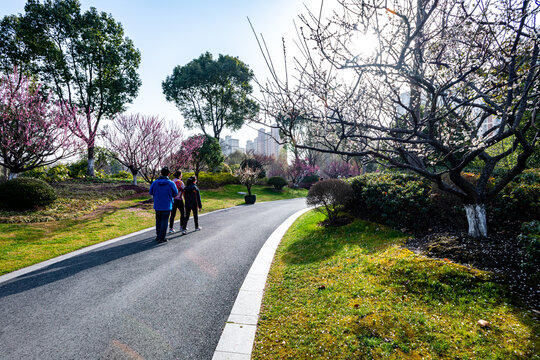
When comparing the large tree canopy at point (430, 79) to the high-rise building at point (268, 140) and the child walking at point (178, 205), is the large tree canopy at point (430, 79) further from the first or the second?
the child walking at point (178, 205)

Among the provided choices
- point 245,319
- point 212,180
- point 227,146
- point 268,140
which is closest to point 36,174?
point 212,180

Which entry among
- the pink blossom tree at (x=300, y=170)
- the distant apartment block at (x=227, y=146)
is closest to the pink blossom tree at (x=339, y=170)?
the pink blossom tree at (x=300, y=170)

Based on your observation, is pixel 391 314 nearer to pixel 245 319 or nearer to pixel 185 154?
pixel 245 319

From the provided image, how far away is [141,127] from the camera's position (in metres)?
18.3

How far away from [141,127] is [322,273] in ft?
61.3

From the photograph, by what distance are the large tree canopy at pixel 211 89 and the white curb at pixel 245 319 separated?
78.0ft

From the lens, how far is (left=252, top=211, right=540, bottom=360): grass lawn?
231 centimetres

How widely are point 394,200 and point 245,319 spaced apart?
5.15 metres

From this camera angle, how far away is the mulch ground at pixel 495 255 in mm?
2934

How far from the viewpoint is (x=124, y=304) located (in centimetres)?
338

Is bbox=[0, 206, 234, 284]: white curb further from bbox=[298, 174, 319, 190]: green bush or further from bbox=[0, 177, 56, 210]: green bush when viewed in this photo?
bbox=[298, 174, 319, 190]: green bush

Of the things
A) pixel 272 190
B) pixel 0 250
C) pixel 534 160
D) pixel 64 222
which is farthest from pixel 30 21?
pixel 534 160

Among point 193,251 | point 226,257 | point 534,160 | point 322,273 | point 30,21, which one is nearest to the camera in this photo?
point 322,273

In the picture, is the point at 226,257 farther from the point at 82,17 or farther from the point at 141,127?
the point at 82,17
